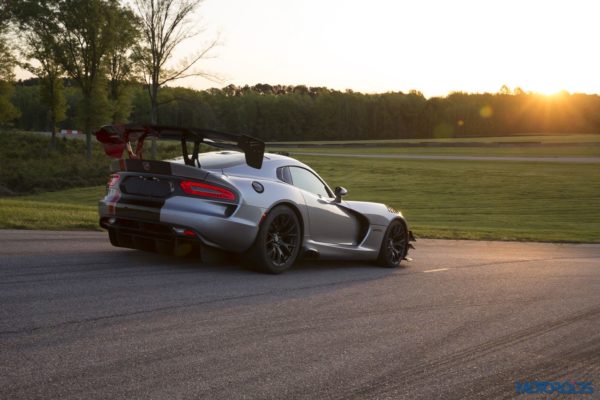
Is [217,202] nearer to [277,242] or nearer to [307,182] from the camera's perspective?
[277,242]

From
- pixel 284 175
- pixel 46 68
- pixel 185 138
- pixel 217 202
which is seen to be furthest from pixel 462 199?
pixel 46 68

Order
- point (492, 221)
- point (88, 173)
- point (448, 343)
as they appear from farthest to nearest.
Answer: point (88, 173)
point (492, 221)
point (448, 343)

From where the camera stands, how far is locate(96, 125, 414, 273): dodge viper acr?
25.0ft

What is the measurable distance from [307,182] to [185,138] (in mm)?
1679

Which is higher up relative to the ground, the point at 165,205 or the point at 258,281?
the point at 165,205

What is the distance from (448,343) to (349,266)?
448 centimetres

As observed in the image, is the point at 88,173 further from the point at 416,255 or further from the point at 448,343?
the point at 448,343

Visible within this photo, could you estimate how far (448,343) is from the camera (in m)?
5.39

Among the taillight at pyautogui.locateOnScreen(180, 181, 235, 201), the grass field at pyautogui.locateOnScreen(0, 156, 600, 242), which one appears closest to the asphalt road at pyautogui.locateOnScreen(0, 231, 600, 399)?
the taillight at pyautogui.locateOnScreen(180, 181, 235, 201)

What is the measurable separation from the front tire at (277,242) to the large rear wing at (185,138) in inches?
24.4

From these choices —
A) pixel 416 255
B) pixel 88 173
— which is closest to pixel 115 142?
pixel 416 255

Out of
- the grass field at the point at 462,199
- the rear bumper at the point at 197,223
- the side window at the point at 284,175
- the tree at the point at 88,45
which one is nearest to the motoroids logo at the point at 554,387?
the rear bumper at the point at 197,223

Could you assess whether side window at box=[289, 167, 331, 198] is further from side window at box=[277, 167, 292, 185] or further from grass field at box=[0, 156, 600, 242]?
grass field at box=[0, 156, 600, 242]

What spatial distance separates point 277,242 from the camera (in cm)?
820
